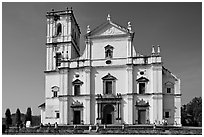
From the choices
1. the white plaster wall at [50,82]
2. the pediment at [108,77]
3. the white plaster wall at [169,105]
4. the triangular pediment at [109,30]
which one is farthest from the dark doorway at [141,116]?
the white plaster wall at [50,82]

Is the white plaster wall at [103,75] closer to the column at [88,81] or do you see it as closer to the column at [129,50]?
the column at [88,81]

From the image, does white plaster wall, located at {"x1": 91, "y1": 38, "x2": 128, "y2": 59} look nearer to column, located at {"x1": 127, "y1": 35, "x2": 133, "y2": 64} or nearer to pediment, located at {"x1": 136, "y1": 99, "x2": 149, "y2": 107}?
column, located at {"x1": 127, "y1": 35, "x2": 133, "y2": 64}

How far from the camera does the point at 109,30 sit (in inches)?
1271

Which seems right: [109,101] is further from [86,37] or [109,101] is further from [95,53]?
[86,37]

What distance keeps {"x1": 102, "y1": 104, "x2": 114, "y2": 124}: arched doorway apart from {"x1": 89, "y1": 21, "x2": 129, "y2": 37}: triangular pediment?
832 cm

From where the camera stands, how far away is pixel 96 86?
31656 millimetres

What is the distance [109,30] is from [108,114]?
31.9 ft

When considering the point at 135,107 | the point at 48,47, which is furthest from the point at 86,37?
the point at 135,107

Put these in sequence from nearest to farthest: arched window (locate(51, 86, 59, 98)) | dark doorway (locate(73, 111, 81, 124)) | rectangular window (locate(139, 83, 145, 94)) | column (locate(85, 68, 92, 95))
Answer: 1. rectangular window (locate(139, 83, 145, 94))
2. column (locate(85, 68, 92, 95))
3. dark doorway (locate(73, 111, 81, 124))
4. arched window (locate(51, 86, 59, 98))

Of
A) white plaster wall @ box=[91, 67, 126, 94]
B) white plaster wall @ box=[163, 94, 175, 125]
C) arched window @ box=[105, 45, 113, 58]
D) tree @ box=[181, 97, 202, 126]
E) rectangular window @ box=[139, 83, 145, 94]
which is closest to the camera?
white plaster wall @ box=[163, 94, 175, 125]

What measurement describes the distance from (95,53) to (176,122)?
11.9 m

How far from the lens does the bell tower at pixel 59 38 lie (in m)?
33.8

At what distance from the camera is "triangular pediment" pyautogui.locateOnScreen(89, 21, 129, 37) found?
31.9 meters

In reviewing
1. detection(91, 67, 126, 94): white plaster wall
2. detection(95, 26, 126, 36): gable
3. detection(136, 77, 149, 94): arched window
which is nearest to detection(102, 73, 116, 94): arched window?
detection(91, 67, 126, 94): white plaster wall
